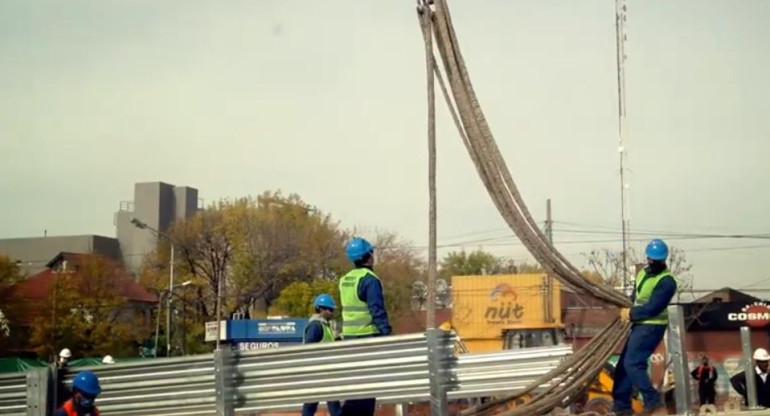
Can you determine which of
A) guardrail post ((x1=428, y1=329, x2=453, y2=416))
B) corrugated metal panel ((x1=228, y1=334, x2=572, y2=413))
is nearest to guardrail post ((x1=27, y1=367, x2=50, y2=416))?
corrugated metal panel ((x1=228, y1=334, x2=572, y2=413))

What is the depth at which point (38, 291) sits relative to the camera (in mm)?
67938

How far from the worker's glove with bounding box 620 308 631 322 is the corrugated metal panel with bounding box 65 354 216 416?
3725 millimetres

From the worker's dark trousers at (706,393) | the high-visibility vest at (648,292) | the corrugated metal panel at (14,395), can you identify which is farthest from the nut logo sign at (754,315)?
the corrugated metal panel at (14,395)

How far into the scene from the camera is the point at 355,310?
1006cm

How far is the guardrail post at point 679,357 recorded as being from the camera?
8.55 meters

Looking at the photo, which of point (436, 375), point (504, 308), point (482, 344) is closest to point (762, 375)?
point (436, 375)

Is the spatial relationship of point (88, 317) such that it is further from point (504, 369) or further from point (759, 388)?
point (504, 369)

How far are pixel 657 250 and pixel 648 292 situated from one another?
388 millimetres

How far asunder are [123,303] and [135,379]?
61072 mm

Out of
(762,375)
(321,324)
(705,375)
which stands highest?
(321,324)

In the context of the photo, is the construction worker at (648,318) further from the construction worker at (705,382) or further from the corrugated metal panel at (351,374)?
the construction worker at (705,382)

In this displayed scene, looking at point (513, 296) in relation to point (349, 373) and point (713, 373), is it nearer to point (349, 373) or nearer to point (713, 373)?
point (713, 373)

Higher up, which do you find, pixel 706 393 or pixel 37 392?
pixel 37 392

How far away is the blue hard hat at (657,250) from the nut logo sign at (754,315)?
37874 mm
